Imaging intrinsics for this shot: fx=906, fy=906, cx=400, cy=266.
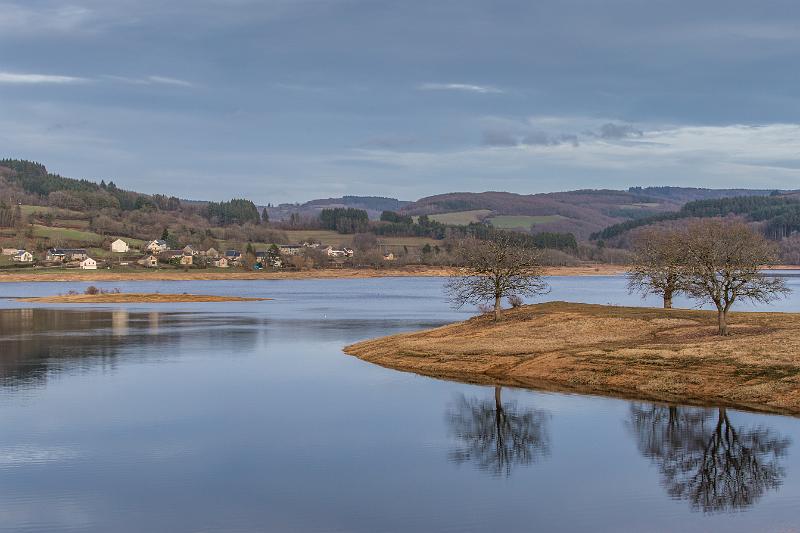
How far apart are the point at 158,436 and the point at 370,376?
2039 cm

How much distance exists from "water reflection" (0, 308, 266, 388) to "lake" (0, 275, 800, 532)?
3.53 ft

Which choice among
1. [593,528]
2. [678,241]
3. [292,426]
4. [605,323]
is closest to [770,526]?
[593,528]

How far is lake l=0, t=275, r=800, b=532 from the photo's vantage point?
2705 cm

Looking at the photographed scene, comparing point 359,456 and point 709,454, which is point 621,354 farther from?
point 359,456

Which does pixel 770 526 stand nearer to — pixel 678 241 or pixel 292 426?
pixel 292 426

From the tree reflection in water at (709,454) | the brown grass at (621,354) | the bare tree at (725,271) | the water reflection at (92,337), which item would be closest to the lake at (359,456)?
the tree reflection in water at (709,454)

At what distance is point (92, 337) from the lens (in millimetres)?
82812

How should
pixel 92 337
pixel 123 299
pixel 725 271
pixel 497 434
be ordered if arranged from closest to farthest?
pixel 497 434, pixel 725 271, pixel 92 337, pixel 123 299

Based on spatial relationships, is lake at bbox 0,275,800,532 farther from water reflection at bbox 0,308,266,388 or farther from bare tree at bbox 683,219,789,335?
bare tree at bbox 683,219,789,335

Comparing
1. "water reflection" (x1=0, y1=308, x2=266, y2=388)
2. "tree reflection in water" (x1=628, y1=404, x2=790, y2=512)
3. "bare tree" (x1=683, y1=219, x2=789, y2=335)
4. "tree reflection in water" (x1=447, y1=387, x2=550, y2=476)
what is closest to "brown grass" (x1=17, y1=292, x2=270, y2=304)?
"water reflection" (x1=0, y1=308, x2=266, y2=388)

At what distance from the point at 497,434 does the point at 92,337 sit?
54055mm

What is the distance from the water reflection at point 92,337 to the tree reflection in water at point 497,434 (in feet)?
86.1

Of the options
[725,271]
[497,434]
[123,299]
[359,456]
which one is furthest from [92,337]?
[123,299]

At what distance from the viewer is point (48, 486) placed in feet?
98.5
